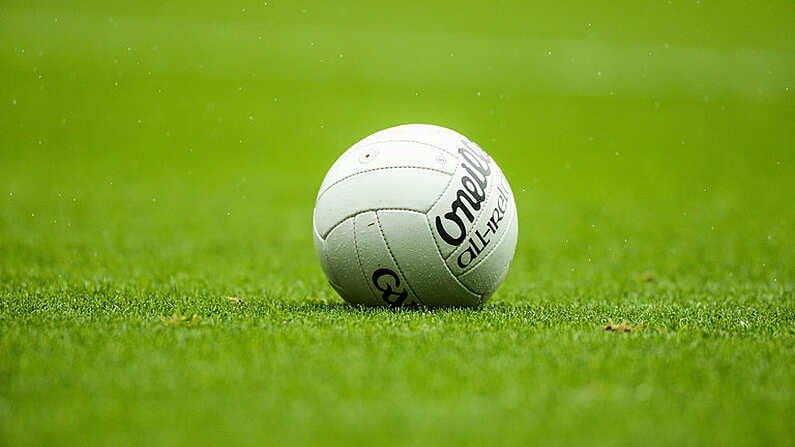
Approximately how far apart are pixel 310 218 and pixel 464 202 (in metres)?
7.45

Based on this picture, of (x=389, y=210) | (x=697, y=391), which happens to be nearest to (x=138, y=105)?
(x=389, y=210)

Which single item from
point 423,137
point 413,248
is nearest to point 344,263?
point 413,248

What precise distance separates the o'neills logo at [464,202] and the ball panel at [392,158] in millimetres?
112

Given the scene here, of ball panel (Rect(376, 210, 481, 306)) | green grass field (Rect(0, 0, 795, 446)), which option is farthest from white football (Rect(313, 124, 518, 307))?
green grass field (Rect(0, 0, 795, 446))

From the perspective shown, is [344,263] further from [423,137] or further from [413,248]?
[423,137]

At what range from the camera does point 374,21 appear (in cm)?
3161

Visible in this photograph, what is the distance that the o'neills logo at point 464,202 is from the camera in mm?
5527

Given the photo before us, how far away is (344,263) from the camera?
5707mm

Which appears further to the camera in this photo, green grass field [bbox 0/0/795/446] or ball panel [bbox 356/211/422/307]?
ball panel [bbox 356/211/422/307]

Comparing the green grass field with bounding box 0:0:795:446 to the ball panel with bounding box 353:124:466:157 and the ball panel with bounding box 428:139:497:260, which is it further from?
the ball panel with bounding box 353:124:466:157

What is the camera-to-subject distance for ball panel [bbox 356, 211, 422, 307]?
5.56 metres

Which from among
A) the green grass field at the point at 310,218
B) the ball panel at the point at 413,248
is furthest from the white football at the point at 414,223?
the green grass field at the point at 310,218

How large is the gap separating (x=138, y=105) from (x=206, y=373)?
783 inches

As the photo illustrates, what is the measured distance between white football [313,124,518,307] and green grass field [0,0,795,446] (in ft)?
0.66
